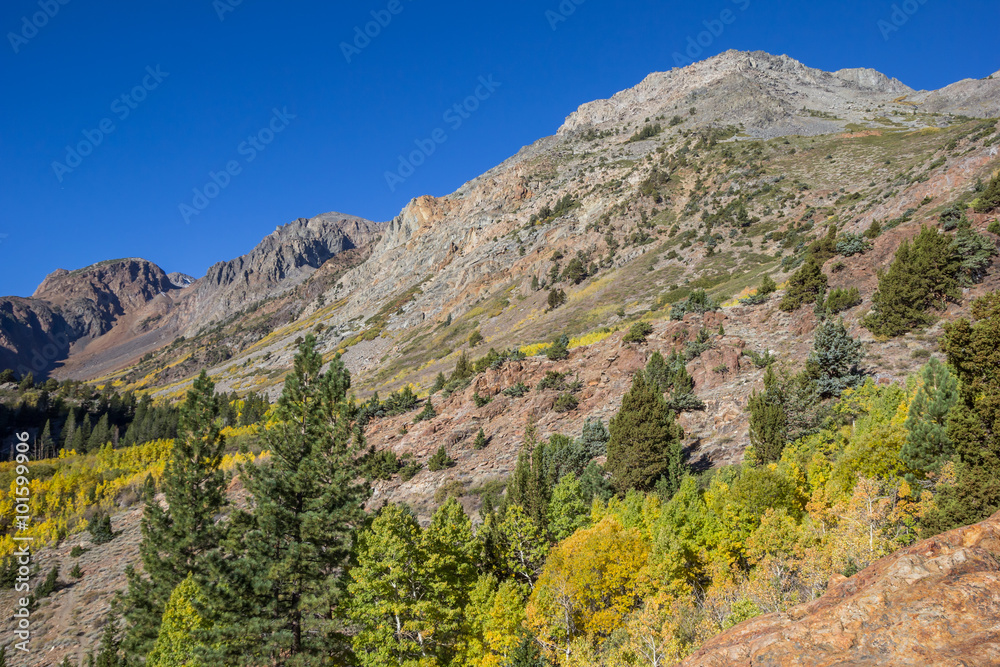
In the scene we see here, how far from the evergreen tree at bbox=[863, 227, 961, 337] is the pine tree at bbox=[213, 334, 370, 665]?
2567 cm

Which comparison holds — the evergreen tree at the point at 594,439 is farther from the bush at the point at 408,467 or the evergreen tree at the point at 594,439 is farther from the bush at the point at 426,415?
the bush at the point at 426,415

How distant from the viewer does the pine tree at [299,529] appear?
15078 mm

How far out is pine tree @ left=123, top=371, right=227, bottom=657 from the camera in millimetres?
19250

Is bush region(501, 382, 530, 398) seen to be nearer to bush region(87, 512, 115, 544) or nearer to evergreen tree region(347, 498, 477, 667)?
evergreen tree region(347, 498, 477, 667)

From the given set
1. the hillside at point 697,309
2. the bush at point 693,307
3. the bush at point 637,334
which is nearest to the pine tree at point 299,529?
the hillside at point 697,309

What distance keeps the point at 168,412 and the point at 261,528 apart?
8406 centimetres

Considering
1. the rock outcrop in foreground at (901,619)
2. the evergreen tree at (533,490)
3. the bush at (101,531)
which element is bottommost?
the rock outcrop in foreground at (901,619)

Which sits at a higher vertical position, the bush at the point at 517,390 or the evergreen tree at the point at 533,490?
the bush at the point at 517,390

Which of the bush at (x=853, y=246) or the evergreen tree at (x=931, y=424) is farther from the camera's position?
the bush at (x=853, y=246)

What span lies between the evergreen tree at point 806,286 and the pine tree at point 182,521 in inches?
1287

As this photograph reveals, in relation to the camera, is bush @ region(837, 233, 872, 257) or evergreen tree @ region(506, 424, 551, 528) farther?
bush @ region(837, 233, 872, 257)

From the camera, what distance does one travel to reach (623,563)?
50.0 ft

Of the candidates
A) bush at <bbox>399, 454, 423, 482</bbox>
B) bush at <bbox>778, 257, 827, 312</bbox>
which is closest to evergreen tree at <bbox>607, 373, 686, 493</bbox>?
bush at <bbox>399, 454, 423, 482</bbox>

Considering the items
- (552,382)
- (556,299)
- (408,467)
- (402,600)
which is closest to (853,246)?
(552,382)
